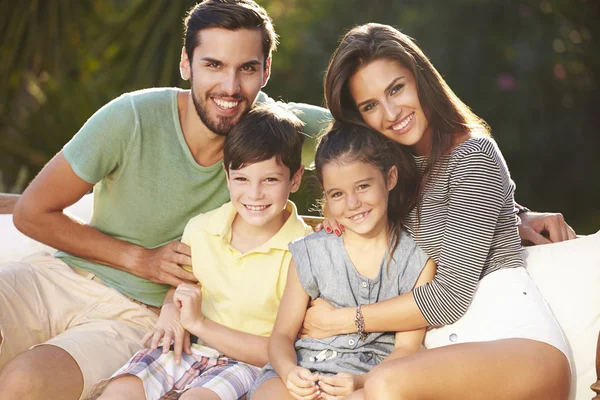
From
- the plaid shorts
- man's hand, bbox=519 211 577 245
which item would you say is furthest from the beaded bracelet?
man's hand, bbox=519 211 577 245

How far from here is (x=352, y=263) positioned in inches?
115

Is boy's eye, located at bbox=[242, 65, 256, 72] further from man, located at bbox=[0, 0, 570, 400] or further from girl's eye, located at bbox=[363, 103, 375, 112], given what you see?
girl's eye, located at bbox=[363, 103, 375, 112]

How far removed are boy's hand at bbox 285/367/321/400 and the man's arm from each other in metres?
0.82

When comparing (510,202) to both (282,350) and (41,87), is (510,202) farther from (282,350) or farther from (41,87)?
(41,87)

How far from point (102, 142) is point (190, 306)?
0.76 meters

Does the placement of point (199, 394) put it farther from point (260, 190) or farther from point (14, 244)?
point (14, 244)

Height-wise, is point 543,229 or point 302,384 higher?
point 543,229

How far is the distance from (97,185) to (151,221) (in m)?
0.33

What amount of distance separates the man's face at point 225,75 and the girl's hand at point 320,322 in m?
0.81

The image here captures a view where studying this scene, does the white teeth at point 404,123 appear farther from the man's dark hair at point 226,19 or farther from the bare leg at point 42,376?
the bare leg at point 42,376

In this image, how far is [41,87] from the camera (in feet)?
21.4

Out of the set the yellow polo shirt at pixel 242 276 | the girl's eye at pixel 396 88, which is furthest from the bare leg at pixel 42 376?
the girl's eye at pixel 396 88

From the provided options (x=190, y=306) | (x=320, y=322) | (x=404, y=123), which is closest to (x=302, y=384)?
(x=320, y=322)

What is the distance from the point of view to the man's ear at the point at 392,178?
9.62ft
